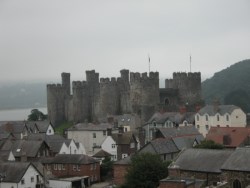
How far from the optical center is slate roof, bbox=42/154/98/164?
177ft

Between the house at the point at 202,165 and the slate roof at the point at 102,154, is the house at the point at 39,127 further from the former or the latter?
the house at the point at 202,165

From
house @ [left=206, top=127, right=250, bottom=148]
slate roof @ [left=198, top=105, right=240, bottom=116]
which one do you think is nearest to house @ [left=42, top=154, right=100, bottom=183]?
house @ [left=206, top=127, right=250, bottom=148]

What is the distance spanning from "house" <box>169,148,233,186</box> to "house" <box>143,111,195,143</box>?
98.9 feet

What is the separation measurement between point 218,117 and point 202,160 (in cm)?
3168

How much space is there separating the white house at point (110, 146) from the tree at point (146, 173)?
18.1 m

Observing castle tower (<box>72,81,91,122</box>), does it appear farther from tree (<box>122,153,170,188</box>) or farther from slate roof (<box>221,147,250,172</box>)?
slate roof (<box>221,147,250,172</box>)

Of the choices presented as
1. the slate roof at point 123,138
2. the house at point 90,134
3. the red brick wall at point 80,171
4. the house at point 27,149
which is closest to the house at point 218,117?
Result: the house at point 90,134

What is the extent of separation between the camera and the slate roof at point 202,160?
4044cm

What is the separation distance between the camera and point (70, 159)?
54875 millimetres

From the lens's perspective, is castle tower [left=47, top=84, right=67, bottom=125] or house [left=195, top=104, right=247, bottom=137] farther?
castle tower [left=47, top=84, right=67, bottom=125]

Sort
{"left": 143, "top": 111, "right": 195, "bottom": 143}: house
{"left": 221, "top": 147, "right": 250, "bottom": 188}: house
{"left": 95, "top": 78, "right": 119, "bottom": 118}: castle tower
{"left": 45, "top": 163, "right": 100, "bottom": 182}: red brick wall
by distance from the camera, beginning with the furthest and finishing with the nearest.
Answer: {"left": 95, "top": 78, "right": 119, "bottom": 118}: castle tower, {"left": 143, "top": 111, "right": 195, "bottom": 143}: house, {"left": 45, "top": 163, "right": 100, "bottom": 182}: red brick wall, {"left": 221, "top": 147, "right": 250, "bottom": 188}: house

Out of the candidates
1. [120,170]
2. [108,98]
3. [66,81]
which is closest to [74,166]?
[120,170]

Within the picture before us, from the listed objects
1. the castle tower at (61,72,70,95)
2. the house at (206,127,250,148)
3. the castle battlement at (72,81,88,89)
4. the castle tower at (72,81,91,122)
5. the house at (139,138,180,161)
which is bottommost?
the house at (139,138,180,161)

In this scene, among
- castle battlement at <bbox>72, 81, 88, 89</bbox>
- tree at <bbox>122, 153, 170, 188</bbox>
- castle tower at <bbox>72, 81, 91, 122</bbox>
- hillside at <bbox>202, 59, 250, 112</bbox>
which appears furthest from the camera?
hillside at <bbox>202, 59, 250, 112</bbox>
